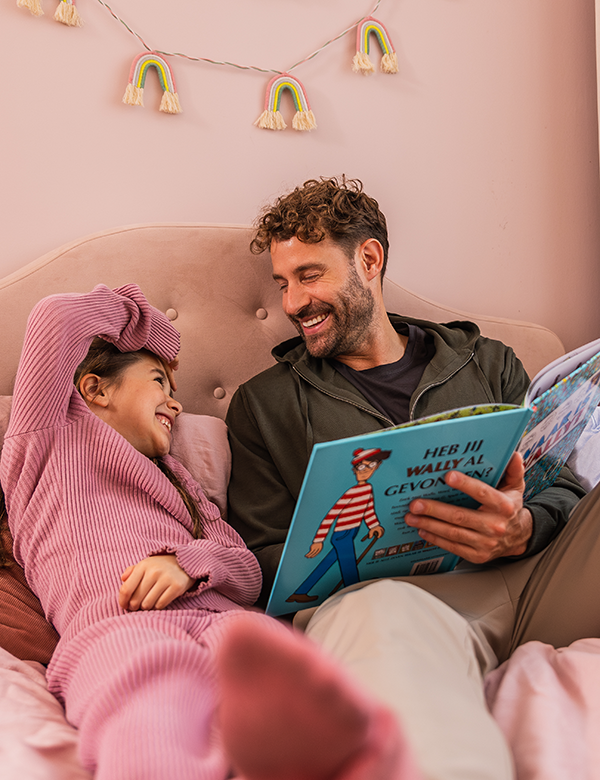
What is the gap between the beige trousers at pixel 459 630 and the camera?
0.55 metres

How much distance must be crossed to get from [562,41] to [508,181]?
43 centimetres

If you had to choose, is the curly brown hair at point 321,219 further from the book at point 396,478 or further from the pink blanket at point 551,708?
the pink blanket at point 551,708

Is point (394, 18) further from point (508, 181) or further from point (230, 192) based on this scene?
point (230, 192)

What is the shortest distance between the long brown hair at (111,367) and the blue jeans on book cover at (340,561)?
317mm

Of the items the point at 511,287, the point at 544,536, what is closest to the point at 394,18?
the point at 511,287

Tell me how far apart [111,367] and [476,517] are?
2.33 feet

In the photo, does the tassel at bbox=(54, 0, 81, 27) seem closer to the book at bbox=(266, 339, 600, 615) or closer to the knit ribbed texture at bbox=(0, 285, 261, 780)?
the knit ribbed texture at bbox=(0, 285, 261, 780)

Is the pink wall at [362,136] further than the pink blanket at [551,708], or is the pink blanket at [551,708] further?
the pink wall at [362,136]

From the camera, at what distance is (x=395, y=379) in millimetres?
1404

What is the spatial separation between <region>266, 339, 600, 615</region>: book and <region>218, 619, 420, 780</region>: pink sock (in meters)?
0.27

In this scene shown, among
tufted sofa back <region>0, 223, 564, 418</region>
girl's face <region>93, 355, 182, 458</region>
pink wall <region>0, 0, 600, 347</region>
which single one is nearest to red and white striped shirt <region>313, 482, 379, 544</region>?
girl's face <region>93, 355, 182, 458</region>

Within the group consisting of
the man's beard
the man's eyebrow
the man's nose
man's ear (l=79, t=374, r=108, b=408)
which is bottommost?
man's ear (l=79, t=374, r=108, b=408)

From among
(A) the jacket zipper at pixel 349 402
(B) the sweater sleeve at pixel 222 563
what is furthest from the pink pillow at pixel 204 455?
(A) the jacket zipper at pixel 349 402

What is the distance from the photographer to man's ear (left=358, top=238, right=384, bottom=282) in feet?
4.82
